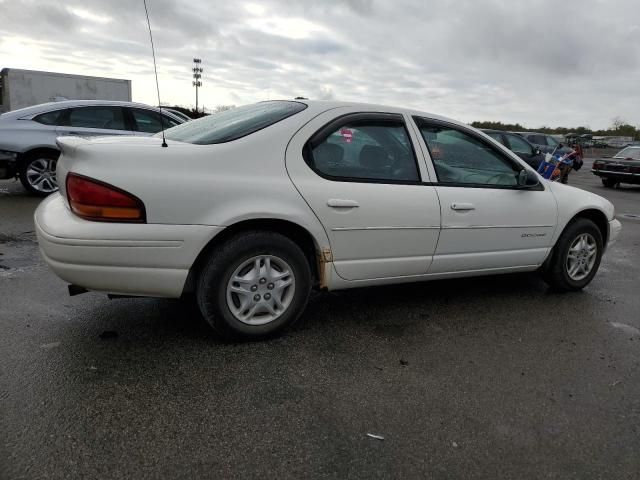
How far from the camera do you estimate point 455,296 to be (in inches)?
173

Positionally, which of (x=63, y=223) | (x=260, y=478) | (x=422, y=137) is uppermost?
(x=422, y=137)

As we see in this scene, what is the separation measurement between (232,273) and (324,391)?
2.81 feet

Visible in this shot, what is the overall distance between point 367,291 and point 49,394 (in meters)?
2.62

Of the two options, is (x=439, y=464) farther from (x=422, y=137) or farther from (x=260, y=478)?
(x=422, y=137)

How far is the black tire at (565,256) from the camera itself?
446cm

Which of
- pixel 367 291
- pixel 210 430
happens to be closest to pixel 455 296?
→ pixel 367 291

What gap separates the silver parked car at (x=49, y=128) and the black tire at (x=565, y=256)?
6598mm

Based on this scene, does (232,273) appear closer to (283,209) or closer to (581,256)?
(283,209)

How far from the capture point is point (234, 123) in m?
3.44

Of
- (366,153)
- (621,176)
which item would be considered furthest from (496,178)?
(621,176)

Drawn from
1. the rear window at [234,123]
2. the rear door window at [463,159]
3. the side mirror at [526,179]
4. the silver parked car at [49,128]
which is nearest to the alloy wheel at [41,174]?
the silver parked car at [49,128]

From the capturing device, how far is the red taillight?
2.69 metres

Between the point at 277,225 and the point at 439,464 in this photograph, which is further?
the point at 277,225

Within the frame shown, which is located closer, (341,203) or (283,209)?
(283,209)
